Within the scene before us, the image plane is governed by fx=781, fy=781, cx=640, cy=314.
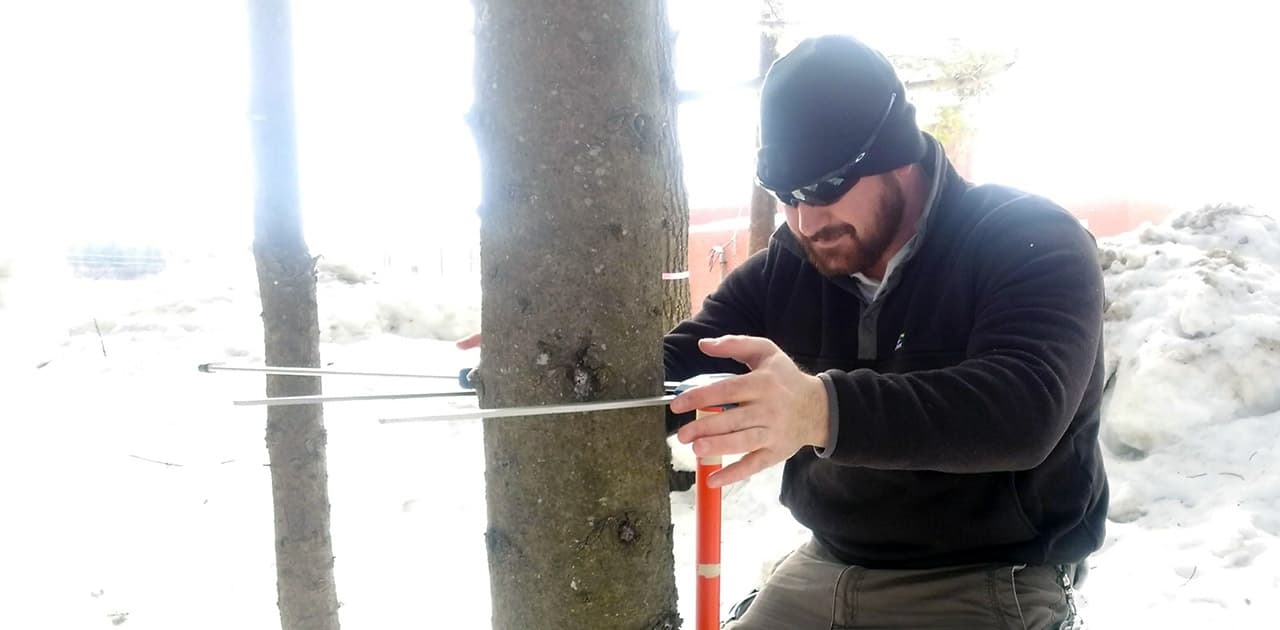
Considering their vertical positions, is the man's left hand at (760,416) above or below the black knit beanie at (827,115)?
below

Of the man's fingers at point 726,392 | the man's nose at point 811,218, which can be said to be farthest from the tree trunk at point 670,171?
the man's nose at point 811,218

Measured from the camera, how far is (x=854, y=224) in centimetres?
161

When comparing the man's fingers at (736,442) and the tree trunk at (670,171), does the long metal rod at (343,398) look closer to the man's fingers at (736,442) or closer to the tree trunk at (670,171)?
the tree trunk at (670,171)

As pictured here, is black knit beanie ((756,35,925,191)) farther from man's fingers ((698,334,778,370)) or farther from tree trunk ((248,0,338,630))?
tree trunk ((248,0,338,630))

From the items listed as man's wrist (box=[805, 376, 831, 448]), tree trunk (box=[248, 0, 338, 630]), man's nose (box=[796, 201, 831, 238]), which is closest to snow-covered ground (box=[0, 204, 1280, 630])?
tree trunk (box=[248, 0, 338, 630])

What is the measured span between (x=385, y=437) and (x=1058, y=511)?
19.8ft

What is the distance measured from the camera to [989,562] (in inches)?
62.5

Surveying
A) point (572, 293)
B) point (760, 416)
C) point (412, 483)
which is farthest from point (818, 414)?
point (412, 483)

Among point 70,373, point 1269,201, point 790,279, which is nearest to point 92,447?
point 70,373

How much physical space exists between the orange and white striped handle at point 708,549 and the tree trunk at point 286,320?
5.40 feet

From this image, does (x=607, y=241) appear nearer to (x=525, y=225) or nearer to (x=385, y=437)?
(x=525, y=225)

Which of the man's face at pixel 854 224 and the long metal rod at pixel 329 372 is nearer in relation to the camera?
the long metal rod at pixel 329 372

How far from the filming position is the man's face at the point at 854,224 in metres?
1.58

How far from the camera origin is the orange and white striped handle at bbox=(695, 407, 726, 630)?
42.5 inches
